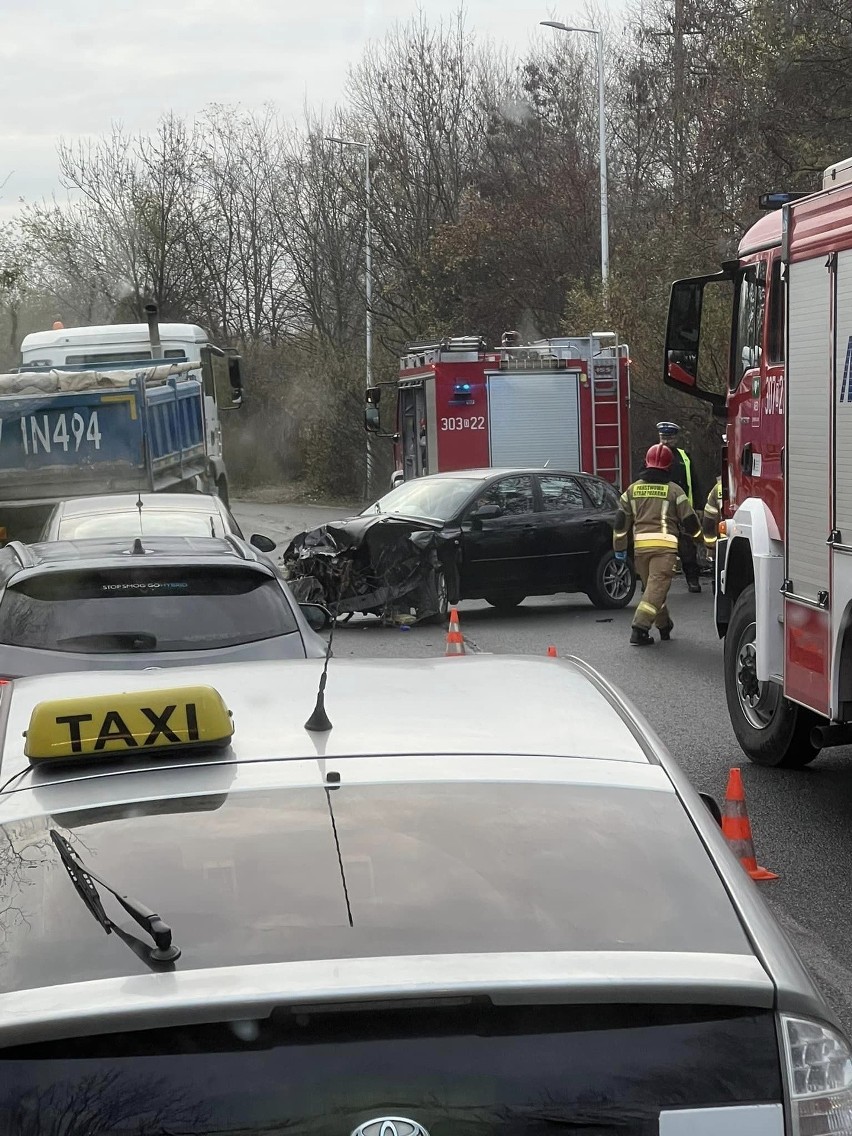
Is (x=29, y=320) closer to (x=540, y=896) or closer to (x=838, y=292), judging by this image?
(x=838, y=292)

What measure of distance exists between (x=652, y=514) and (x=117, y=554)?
7.78 metres

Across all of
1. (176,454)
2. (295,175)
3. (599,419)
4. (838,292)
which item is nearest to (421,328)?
(295,175)

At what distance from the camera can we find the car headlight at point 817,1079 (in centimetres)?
210

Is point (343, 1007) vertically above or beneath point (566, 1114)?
above

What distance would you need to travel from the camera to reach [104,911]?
2.26 meters

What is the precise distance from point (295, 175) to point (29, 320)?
8491mm

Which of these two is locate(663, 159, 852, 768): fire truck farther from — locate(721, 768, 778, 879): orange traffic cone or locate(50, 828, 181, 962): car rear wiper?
locate(50, 828, 181, 962): car rear wiper

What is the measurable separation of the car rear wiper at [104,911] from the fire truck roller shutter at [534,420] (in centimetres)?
1780

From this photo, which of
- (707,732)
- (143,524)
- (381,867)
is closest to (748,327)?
(707,732)

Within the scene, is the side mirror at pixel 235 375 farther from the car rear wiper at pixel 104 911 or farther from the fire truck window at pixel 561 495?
the car rear wiper at pixel 104 911

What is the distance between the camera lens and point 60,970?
7.01 feet

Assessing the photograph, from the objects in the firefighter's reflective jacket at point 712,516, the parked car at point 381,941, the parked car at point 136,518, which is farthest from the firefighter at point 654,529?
the parked car at point 381,941

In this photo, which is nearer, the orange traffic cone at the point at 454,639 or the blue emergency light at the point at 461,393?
the orange traffic cone at the point at 454,639

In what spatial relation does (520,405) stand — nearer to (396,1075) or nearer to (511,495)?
(511,495)
